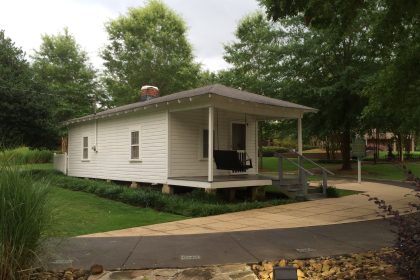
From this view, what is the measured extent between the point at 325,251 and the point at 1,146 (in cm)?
467

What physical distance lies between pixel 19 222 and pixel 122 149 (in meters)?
11.7

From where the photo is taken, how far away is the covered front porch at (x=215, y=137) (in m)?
12.3

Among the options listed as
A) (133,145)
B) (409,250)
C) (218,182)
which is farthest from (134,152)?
(409,250)

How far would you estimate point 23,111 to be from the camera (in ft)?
67.9

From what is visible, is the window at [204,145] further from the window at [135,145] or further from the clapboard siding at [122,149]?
the window at [135,145]

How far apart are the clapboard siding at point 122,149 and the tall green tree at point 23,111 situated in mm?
1986

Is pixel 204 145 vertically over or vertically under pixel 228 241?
over

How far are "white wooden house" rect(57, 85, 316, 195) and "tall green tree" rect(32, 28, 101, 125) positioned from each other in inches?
790

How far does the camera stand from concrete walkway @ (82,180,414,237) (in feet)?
27.0

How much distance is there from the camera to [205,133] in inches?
571

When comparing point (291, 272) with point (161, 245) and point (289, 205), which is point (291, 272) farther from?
point (289, 205)

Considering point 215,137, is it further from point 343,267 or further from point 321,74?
point 321,74

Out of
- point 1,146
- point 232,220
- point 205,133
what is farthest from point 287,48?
point 1,146

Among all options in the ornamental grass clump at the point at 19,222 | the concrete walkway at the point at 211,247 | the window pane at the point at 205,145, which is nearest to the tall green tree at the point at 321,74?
the window pane at the point at 205,145
